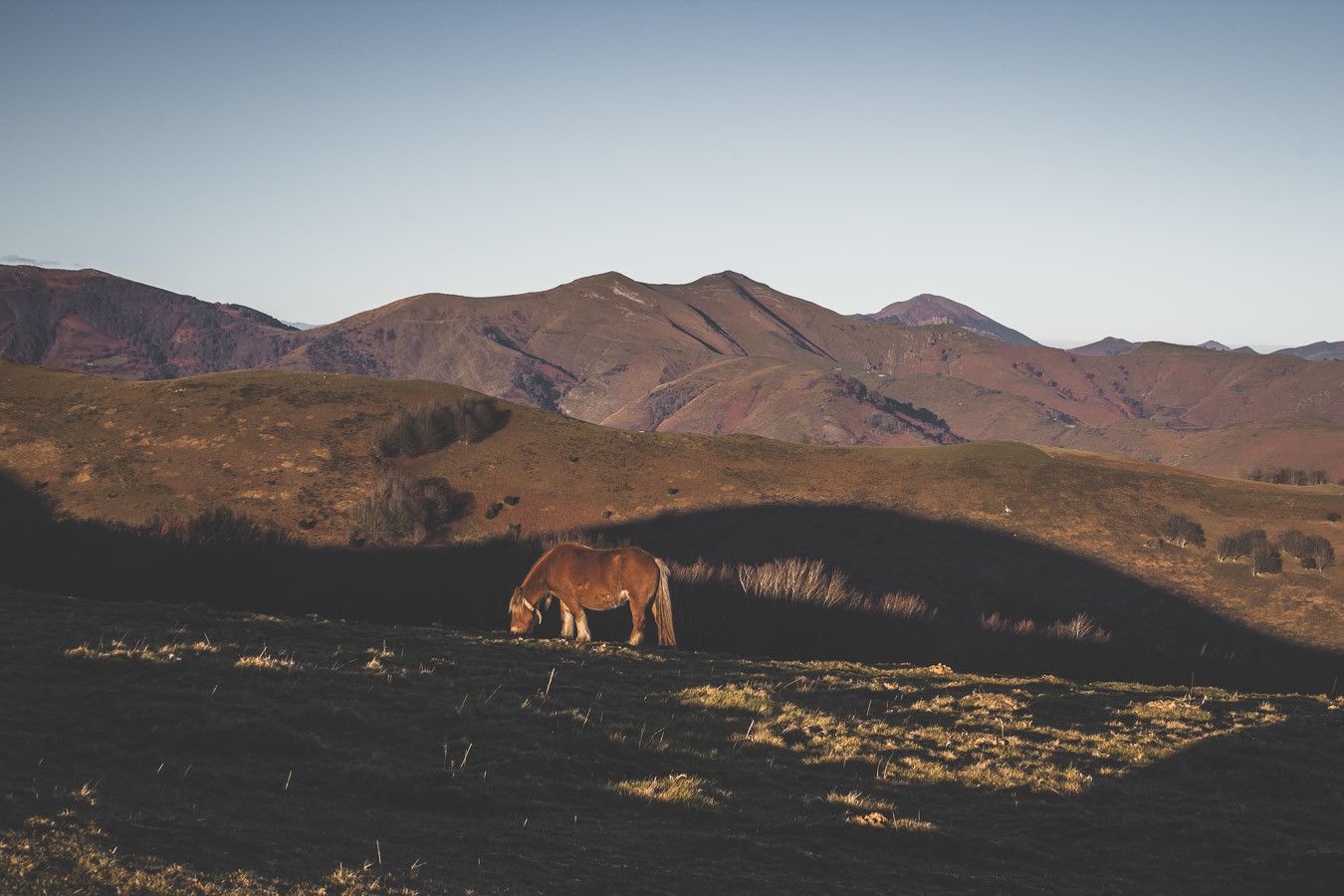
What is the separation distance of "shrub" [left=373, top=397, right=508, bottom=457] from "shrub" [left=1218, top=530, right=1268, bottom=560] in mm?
41385

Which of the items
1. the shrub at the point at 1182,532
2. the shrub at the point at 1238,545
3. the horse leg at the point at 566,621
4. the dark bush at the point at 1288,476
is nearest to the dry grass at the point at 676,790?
the horse leg at the point at 566,621

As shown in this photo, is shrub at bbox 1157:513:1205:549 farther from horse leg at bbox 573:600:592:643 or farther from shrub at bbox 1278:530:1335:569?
horse leg at bbox 573:600:592:643

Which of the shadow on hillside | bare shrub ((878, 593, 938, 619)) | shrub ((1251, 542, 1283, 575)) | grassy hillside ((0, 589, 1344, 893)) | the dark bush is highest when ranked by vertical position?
the dark bush

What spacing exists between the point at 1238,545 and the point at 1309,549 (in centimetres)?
273

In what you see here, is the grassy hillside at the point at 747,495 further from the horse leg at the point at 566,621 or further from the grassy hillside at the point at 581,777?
the grassy hillside at the point at 581,777

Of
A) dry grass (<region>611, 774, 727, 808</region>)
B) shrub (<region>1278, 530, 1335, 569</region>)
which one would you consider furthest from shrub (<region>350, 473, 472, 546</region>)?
shrub (<region>1278, 530, 1335, 569</region>)

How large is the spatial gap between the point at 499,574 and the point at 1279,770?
55.4ft

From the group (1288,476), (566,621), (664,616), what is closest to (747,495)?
(664,616)

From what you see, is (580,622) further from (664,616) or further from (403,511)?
(403,511)

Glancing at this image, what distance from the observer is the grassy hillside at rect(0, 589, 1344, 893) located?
19.3ft

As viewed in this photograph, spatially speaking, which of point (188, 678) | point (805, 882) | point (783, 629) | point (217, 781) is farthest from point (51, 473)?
point (805, 882)

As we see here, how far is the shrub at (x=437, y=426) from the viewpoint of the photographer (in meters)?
56.4

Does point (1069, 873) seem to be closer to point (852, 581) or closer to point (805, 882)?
point (805, 882)

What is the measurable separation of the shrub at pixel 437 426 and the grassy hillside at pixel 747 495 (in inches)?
39.1
